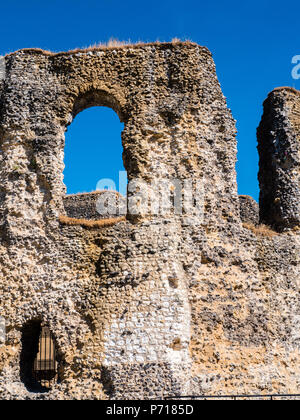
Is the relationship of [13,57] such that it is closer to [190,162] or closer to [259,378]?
[190,162]

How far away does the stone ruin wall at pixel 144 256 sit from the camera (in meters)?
10.8

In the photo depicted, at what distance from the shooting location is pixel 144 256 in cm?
1131

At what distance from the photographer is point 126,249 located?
37.5 feet

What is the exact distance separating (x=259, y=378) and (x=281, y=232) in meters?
3.96

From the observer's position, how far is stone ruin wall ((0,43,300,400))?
424 inches

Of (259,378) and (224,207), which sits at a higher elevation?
(224,207)

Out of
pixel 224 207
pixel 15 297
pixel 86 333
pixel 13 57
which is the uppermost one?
pixel 13 57

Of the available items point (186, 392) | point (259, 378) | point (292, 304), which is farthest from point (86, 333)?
point (292, 304)
